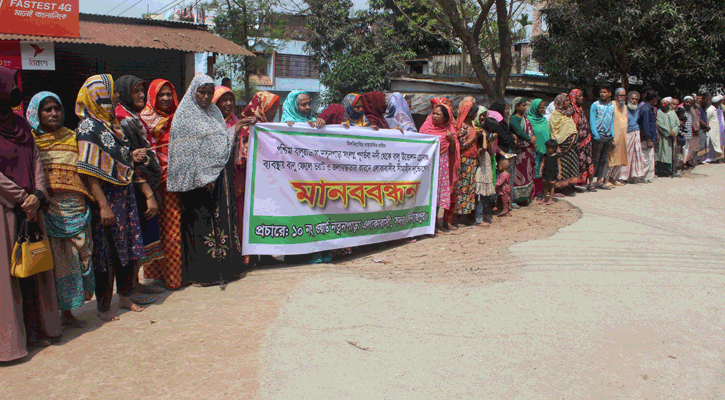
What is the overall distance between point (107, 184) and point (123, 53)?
10221 millimetres

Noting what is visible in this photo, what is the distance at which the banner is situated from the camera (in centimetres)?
467

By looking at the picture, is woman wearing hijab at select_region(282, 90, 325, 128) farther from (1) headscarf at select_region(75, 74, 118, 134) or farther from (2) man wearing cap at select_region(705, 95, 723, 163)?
(2) man wearing cap at select_region(705, 95, 723, 163)

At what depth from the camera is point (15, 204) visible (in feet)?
10.2

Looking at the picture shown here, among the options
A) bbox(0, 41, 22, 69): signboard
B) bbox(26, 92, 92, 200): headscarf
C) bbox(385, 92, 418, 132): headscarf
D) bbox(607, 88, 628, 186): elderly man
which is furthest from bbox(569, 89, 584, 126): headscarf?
bbox(0, 41, 22, 69): signboard

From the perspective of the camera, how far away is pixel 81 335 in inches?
138

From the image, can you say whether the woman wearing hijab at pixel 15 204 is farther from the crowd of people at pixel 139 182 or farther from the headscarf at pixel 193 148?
the headscarf at pixel 193 148

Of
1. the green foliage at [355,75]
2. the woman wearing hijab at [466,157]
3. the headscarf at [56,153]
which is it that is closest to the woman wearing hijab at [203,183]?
the headscarf at [56,153]

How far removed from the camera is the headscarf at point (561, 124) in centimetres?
827

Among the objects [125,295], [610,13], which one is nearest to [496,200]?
[125,295]

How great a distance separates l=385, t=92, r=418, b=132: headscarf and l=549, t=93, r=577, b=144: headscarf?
3.09 m

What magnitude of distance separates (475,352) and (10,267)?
8.75 feet

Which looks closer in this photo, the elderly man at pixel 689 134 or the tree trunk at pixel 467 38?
the elderly man at pixel 689 134

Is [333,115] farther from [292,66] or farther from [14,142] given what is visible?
[292,66]

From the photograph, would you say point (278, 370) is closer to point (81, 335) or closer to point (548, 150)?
point (81, 335)
